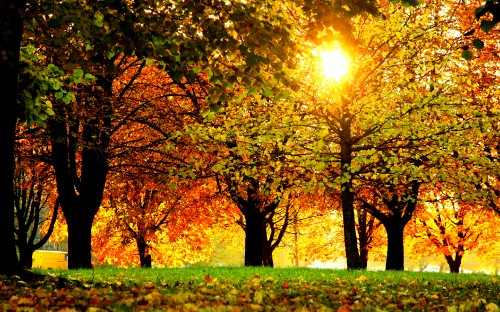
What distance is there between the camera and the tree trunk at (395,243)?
70.2 feet

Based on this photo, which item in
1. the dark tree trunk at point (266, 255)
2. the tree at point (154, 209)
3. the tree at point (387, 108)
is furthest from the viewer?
the dark tree trunk at point (266, 255)

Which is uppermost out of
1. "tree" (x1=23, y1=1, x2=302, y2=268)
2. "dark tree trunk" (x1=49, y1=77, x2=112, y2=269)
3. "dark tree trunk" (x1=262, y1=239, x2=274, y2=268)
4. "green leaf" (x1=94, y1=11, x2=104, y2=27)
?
"green leaf" (x1=94, y1=11, x2=104, y2=27)

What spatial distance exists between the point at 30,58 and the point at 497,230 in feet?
96.6

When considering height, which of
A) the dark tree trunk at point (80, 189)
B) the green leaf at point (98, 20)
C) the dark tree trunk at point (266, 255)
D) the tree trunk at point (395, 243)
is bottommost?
the dark tree trunk at point (266, 255)

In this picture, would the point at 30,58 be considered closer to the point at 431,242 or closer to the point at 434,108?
the point at 434,108

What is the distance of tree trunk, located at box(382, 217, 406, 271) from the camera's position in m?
21.4

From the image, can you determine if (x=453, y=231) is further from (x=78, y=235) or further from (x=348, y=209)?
(x=78, y=235)

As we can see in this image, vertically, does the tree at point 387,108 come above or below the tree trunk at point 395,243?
above

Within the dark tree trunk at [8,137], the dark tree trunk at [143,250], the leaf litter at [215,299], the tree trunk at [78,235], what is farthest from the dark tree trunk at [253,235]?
the dark tree trunk at [8,137]

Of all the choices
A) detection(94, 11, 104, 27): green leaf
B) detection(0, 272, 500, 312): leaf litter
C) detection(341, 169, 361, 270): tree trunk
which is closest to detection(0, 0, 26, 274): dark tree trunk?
detection(0, 272, 500, 312): leaf litter

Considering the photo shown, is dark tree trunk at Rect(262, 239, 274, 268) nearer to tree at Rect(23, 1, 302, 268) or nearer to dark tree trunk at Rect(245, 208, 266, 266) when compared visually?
dark tree trunk at Rect(245, 208, 266, 266)

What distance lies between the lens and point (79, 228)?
15.0 m

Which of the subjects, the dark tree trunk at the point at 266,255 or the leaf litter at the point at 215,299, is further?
→ the dark tree trunk at the point at 266,255

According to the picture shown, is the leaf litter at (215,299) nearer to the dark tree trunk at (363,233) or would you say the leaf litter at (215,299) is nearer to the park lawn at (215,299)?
the park lawn at (215,299)
